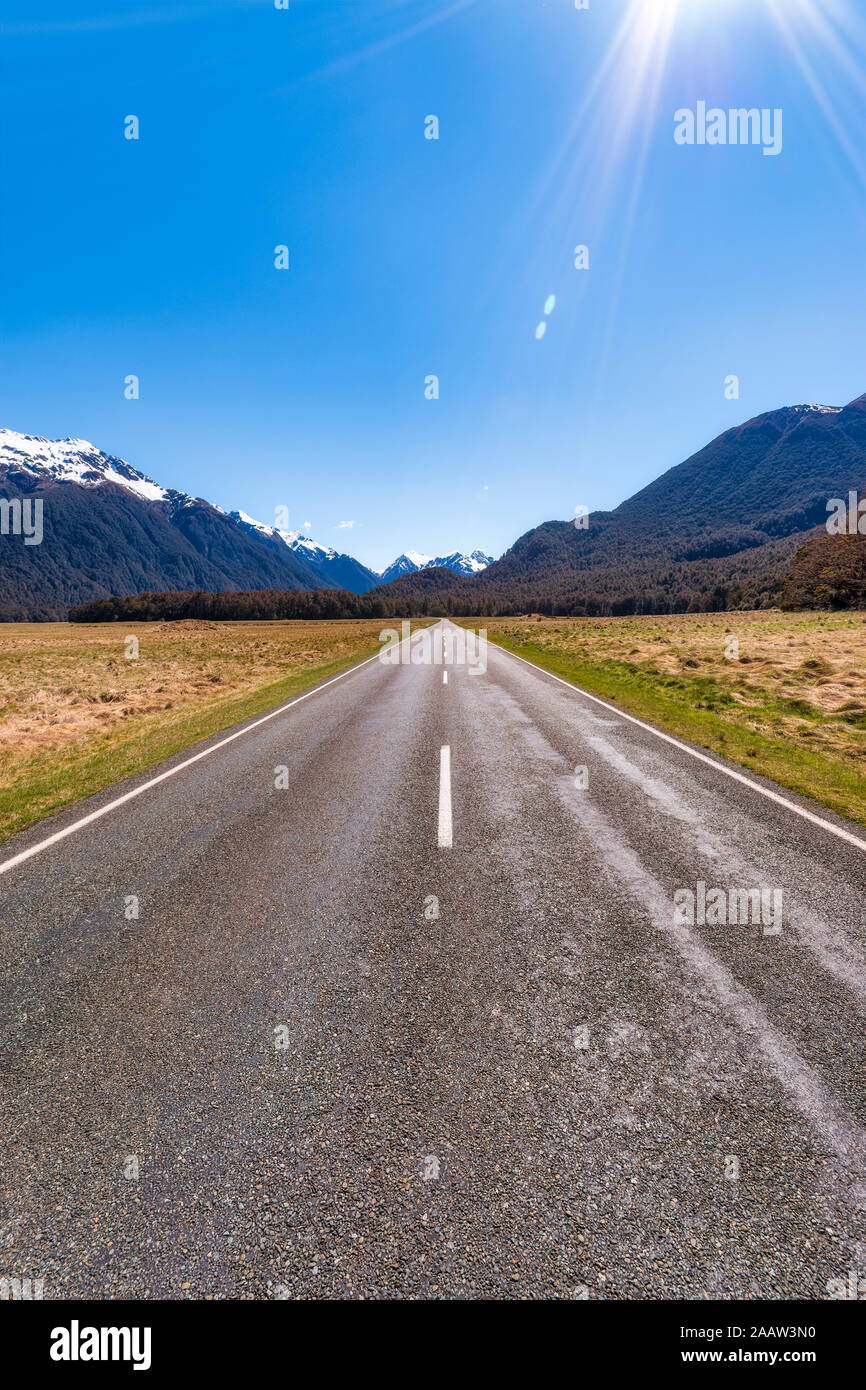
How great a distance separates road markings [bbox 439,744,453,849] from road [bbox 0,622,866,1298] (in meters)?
0.16

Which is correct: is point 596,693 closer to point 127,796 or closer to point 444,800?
point 444,800

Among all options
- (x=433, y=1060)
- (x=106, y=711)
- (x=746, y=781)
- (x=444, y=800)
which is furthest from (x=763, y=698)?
(x=106, y=711)

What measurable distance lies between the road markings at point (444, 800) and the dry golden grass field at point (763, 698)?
Result: 548 cm

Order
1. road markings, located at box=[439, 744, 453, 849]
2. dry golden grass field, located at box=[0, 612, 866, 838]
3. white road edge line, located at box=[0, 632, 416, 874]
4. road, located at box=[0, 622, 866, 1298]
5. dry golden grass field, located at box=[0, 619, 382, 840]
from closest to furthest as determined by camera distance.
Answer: road, located at box=[0, 622, 866, 1298], white road edge line, located at box=[0, 632, 416, 874], road markings, located at box=[439, 744, 453, 849], dry golden grass field, located at box=[0, 612, 866, 838], dry golden grass field, located at box=[0, 619, 382, 840]

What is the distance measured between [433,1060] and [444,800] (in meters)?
4.63

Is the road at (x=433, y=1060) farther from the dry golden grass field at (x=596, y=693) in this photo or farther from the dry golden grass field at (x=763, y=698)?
the dry golden grass field at (x=596, y=693)

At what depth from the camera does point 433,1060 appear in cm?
336

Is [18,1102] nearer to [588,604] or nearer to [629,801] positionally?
[629,801]

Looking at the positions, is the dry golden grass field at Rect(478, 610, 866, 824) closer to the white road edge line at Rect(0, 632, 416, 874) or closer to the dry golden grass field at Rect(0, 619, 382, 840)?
the white road edge line at Rect(0, 632, 416, 874)

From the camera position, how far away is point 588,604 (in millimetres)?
130000

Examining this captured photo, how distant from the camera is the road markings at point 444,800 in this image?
661 cm

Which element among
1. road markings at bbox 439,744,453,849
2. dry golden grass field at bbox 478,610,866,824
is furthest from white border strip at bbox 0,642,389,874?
dry golden grass field at bbox 478,610,866,824

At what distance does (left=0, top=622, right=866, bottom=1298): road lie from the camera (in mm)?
2334
